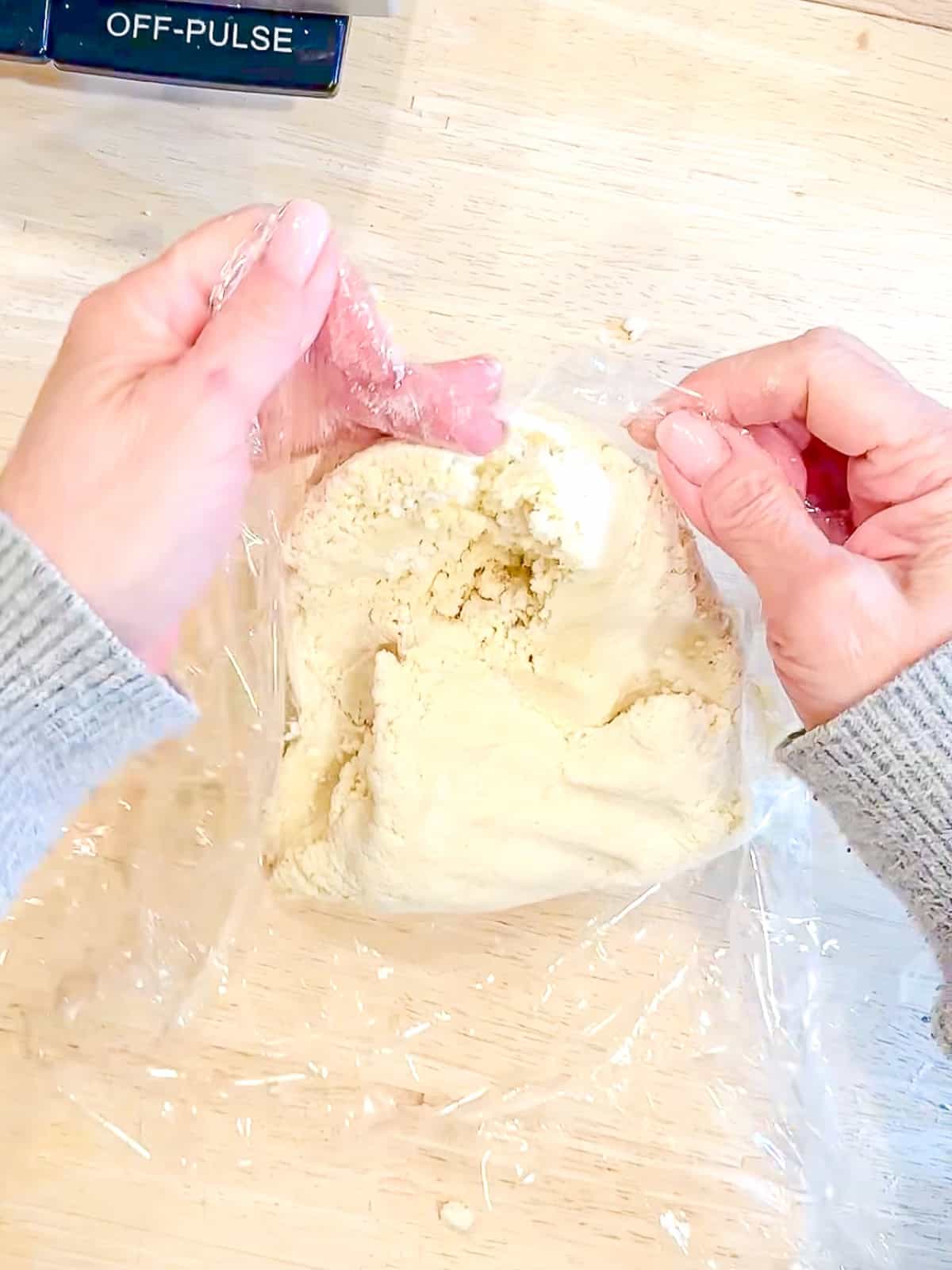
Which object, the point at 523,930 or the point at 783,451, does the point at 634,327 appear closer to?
the point at 783,451

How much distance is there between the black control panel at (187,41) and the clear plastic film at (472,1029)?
0.23m

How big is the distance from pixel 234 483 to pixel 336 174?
0.28 meters

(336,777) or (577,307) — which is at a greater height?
(577,307)

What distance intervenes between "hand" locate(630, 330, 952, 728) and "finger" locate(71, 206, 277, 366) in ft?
0.68

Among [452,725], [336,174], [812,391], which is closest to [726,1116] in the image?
[452,725]

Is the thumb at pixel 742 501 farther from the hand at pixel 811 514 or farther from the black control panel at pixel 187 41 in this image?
the black control panel at pixel 187 41

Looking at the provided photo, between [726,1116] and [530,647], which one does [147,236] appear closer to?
[530,647]

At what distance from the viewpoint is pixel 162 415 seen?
424 mm

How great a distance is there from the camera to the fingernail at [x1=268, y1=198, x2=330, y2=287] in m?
0.44

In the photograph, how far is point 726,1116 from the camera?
612mm

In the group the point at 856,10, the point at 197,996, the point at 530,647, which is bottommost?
Result: the point at 197,996

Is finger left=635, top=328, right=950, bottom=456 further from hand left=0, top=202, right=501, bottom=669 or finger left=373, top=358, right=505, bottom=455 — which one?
hand left=0, top=202, right=501, bottom=669

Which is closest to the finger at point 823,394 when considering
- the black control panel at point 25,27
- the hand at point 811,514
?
the hand at point 811,514

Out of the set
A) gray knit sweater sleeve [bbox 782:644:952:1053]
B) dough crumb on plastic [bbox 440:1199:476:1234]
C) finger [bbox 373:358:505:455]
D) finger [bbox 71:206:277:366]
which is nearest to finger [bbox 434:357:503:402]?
finger [bbox 373:358:505:455]
